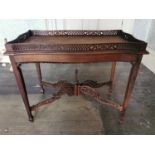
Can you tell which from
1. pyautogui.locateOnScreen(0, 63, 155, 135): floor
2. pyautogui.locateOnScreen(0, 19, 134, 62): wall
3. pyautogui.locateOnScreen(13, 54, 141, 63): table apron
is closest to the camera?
pyautogui.locateOnScreen(13, 54, 141, 63): table apron

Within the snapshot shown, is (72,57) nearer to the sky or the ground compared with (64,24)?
nearer to the sky

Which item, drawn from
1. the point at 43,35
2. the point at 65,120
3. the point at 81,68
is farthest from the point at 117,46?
the point at 81,68

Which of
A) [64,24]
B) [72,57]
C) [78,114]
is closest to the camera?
[72,57]

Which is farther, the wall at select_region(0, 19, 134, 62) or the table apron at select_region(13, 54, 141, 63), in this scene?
the wall at select_region(0, 19, 134, 62)

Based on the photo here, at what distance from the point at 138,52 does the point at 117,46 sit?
150mm

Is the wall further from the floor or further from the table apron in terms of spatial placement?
the table apron

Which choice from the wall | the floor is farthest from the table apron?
the wall

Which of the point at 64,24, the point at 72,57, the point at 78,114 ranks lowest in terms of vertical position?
the point at 78,114

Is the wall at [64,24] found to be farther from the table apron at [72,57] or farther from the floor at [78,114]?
the table apron at [72,57]


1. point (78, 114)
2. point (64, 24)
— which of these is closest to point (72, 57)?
point (78, 114)

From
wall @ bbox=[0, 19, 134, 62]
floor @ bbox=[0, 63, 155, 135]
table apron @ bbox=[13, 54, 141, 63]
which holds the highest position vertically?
table apron @ bbox=[13, 54, 141, 63]

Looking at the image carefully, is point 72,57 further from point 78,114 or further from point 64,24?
point 64,24
